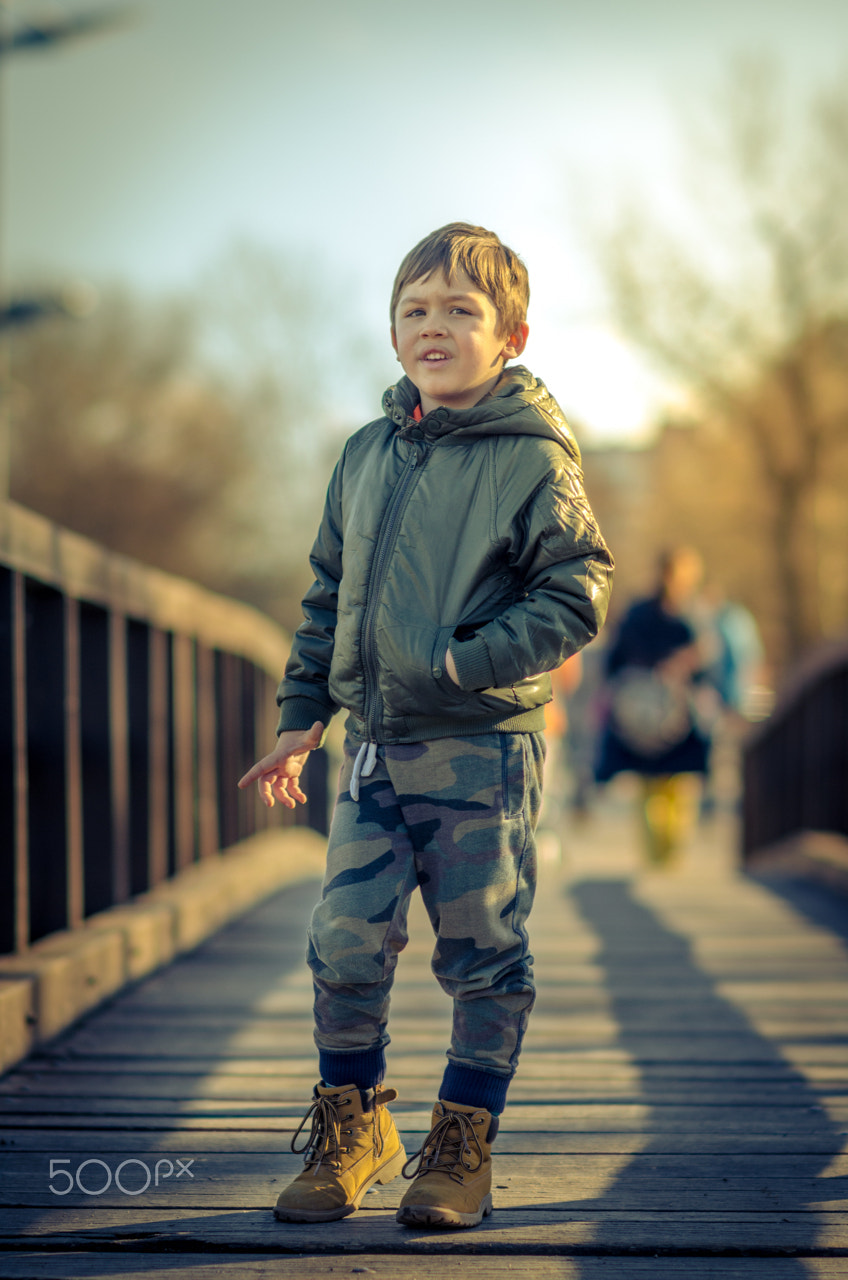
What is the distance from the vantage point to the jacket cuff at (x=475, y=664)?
6.82 feet

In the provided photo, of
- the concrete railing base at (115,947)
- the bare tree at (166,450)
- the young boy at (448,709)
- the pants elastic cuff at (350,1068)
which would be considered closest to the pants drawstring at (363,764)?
the young boy at (448,709)

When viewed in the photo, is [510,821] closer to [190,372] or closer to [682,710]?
[682,710]

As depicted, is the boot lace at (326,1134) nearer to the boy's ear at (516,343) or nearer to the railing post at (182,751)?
the boy's ear at (516,343)

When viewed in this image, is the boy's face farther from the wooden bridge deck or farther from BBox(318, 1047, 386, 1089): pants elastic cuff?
the wooden bridge deck

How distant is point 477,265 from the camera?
2229 mm

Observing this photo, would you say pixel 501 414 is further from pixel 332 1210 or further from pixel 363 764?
pixel 332 1210

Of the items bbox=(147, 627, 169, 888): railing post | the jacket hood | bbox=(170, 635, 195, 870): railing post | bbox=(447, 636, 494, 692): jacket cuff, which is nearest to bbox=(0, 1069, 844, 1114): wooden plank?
bbox=(447, 636, 494, 692): jacket cuff

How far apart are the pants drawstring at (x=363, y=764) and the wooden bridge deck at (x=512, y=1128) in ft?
2.05

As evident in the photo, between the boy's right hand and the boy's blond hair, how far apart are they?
69 cm

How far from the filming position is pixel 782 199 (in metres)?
22.2

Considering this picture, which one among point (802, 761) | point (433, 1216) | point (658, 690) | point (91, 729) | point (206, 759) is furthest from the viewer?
point (802, 761)

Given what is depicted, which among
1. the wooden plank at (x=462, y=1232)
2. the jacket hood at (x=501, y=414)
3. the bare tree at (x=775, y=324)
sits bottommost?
the wooden plank at (x=462, y=1232)

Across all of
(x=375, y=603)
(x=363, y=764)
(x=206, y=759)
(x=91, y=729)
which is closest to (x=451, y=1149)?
(x=363, y=764)

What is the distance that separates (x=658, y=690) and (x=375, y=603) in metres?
4.73
